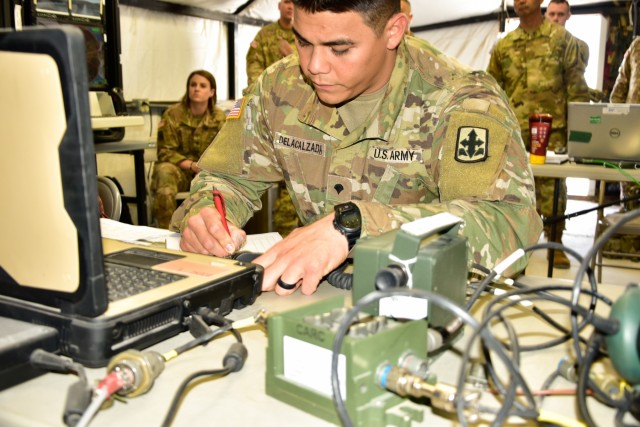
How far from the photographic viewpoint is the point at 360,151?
1.40 m

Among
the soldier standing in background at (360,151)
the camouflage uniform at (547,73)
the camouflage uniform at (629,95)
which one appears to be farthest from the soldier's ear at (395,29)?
the camouflage uniform at (547,73)

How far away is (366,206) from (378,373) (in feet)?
1.56

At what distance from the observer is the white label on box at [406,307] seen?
2.23 feet

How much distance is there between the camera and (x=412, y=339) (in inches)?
24.0

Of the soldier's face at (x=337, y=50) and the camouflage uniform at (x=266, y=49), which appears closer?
the soldier's face at (x=337, y=50)

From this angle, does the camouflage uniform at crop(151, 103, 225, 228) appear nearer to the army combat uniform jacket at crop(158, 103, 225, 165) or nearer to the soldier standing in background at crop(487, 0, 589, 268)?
the army combat uniform jacket at crop(158, 103, 225, 165)

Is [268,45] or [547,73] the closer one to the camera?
[547,73]

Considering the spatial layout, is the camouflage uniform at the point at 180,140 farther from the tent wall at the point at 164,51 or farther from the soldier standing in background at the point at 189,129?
the tent wall at the point at 164,51

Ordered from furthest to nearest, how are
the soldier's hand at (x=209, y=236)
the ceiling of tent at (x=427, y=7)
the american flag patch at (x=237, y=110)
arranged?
the ceiling of tent at (x=427, y=7), the american flag patch at (x=237, y=110), the soldier's hand at (x=209, y=236)

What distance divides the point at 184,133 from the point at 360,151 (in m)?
3.78

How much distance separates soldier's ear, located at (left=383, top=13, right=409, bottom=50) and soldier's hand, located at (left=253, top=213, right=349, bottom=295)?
0.52 metres

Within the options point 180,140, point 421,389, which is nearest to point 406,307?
point 421,389

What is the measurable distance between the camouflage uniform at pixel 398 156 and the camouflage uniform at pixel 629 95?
2.59 meters

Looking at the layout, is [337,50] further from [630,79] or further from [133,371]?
[630,79]
